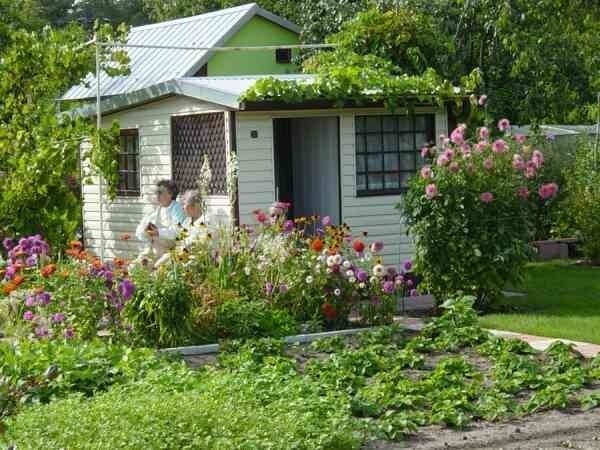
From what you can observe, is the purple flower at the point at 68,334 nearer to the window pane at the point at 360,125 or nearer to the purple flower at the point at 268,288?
the purple flower at the point at 268,288

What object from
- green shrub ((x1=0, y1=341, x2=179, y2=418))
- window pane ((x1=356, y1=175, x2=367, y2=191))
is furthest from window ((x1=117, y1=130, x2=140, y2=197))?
green shrub ((x1=0, y1=341, x2=179, y2=418))

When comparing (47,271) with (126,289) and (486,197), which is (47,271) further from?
(486,197)

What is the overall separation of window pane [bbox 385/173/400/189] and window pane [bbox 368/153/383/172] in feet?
0.50

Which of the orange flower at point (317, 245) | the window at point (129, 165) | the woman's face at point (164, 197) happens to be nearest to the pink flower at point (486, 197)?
the orange flower at point (317, 245)

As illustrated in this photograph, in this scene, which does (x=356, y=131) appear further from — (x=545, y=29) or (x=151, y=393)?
(x=151, y=393)

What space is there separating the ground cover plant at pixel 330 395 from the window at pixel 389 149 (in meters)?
4.01

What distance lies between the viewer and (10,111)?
16.1 meters

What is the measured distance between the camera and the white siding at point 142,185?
14641mm

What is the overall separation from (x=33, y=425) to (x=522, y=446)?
2.74 m

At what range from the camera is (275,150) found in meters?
15.0

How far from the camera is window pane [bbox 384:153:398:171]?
1470cm

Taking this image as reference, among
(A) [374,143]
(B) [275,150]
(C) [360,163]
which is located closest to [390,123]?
(A) [374,143]

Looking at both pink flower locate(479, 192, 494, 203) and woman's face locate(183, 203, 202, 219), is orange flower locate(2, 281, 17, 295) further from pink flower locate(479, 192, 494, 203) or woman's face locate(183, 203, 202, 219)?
pink flower locate(479, 192, 494, 203)

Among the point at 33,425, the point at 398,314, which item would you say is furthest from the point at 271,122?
the point at 33,425
